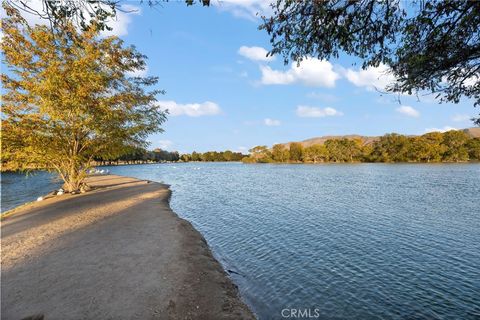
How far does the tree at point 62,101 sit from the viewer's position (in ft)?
88.5

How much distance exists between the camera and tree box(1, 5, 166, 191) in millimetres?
26969

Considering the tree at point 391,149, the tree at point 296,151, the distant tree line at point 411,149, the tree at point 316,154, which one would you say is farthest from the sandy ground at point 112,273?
the tree at point 296,151

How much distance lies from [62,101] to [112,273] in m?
24.1

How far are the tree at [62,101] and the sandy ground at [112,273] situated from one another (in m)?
13.5

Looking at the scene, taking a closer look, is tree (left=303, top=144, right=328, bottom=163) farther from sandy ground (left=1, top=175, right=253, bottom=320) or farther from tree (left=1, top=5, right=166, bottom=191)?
sandy ground (left=1, top=175, right=253, bottom=320)

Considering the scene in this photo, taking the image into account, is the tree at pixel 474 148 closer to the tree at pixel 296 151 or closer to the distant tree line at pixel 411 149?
the distant tree line at pixel 411 149

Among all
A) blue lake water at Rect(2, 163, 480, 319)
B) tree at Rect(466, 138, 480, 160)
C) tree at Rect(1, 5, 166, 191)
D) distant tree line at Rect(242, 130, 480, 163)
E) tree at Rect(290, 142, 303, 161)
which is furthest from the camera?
tree at Rect(290, 142, 303, 161)

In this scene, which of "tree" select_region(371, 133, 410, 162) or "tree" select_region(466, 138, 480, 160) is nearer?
"tree" select_region(466, 138, 480, 160)

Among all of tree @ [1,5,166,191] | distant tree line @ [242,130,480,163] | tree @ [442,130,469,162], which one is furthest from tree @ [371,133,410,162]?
tree @ [1,5,166,191]

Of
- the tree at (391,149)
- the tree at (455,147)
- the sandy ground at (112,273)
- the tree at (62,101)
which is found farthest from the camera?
the tree at (391,149)

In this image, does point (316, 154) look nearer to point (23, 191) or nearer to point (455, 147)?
point (455, 147)

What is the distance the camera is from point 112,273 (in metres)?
9.97

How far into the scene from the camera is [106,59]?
102 feet

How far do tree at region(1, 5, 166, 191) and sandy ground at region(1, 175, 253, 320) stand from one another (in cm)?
1353
